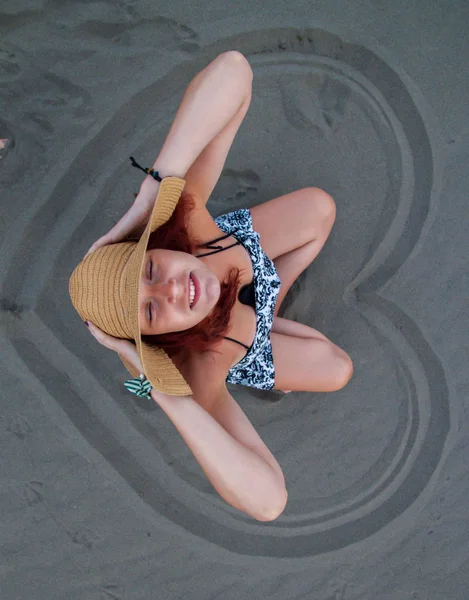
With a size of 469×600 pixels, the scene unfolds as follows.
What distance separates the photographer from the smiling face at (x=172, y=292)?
165cm

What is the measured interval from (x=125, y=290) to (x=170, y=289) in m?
0.15

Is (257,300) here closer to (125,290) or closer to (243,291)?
(243,291)

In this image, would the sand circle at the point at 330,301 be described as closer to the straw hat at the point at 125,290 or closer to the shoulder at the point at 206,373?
the shoulder at the point at 206,373

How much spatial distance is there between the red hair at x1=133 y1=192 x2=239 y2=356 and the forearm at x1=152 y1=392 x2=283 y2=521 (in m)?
0.21

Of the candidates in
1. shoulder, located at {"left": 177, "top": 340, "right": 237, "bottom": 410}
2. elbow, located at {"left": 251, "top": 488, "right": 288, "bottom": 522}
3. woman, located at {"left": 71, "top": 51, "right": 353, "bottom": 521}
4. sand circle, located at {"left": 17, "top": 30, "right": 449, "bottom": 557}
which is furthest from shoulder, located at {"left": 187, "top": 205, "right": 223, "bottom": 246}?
elbow, located at {"left": 251, "top": 488, "right": 288, "bottom": 522}

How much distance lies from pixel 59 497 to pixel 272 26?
2.76m

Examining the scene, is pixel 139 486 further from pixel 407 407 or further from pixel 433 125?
pixel 433 125

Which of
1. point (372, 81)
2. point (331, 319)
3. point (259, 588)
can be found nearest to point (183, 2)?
point (372, 81)

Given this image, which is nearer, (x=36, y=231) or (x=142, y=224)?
(x=142, y=224)

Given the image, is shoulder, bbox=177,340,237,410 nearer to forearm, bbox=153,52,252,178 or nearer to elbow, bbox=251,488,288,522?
elbow, bbox=251,488,288,522

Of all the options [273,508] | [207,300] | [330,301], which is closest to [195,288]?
[207,300]

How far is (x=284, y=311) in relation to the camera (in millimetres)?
2744

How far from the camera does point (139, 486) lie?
8.83 ft

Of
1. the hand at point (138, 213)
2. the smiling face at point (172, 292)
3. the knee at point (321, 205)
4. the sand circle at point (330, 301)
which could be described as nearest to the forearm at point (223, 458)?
the smiling face at point (172, 292)
